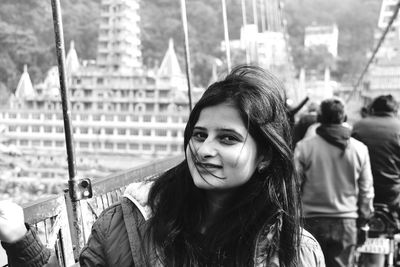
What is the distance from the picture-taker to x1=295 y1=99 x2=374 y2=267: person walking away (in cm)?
269

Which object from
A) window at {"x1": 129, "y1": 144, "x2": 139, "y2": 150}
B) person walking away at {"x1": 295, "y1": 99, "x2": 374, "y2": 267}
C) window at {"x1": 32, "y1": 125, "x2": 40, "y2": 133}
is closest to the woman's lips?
person walking away at {"x1": 295, "y1": 99, "x2": 374, "y2": 267}

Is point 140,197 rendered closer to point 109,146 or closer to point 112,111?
point 112,111

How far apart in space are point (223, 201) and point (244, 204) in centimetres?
4

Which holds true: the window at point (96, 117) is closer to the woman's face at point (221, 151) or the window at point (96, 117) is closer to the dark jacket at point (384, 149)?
the dark jacket at point (384, 149)

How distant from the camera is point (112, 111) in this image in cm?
413

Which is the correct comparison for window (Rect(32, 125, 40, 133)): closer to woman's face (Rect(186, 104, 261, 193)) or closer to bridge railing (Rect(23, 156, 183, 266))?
bridge railing (Rect(23, 156, 183, 266))

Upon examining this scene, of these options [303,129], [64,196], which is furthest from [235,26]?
[64,196]

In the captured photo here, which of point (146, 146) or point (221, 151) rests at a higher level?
point (221, 151)

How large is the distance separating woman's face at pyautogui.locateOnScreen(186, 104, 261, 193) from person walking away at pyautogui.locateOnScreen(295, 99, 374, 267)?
1748 mm

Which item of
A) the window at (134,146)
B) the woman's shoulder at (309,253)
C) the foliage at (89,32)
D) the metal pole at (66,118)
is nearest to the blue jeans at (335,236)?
the metal pole at (66,118)

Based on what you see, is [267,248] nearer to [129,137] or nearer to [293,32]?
[129,137]

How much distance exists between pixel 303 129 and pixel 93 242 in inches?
114

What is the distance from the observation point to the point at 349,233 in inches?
108

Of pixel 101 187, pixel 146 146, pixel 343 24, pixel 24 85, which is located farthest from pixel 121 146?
pixel 343 24
